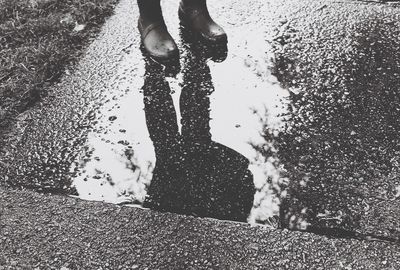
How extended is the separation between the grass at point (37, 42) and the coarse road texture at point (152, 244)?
644 mm

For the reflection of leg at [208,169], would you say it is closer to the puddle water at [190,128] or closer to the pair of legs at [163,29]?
the puddle water at [190,128]

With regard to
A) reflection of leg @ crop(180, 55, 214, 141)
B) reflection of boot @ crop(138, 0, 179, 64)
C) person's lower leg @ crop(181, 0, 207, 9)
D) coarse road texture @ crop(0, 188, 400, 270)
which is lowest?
coarse road texture @ crop(0, 188, 400, 270)

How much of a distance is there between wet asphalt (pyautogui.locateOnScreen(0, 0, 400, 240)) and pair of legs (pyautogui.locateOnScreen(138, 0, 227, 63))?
3.5 inches

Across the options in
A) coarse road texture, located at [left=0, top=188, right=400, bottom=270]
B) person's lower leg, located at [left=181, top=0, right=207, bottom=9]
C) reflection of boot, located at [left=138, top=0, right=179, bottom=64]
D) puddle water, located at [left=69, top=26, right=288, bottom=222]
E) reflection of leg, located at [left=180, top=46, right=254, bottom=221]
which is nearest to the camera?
coarse road texture, located at [left=0, top=188, right=400, bottom=270]

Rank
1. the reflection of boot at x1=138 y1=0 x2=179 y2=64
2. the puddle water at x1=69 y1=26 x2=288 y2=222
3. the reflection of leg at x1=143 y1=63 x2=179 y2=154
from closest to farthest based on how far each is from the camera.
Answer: the puddle water at x1=69 y1=26 x2=288 y2=222, the reflection of leg at x1=143 y1=63 x2=179 y2=154, the reflection of boot at x1=138 y1=0 x2=179 y2=64

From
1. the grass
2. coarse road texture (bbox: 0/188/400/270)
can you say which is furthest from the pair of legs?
coarse road texture (bbox: 0/188/400/270)

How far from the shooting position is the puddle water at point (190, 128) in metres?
1.81

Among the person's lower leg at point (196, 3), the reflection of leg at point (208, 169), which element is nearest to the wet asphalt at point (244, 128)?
the reflection of leg at point (208, 169)

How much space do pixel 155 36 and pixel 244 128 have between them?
856 millimetres

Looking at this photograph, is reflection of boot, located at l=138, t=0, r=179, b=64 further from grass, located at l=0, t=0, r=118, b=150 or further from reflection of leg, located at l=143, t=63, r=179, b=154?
grass, located at l=0, t=0, r=118, b=150

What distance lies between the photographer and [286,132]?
6.52 ft

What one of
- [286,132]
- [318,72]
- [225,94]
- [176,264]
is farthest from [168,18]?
[176,264]

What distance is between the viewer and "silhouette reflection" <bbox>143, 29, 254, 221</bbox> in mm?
1720

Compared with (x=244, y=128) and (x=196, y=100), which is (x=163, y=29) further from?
(x=244, y=128)
